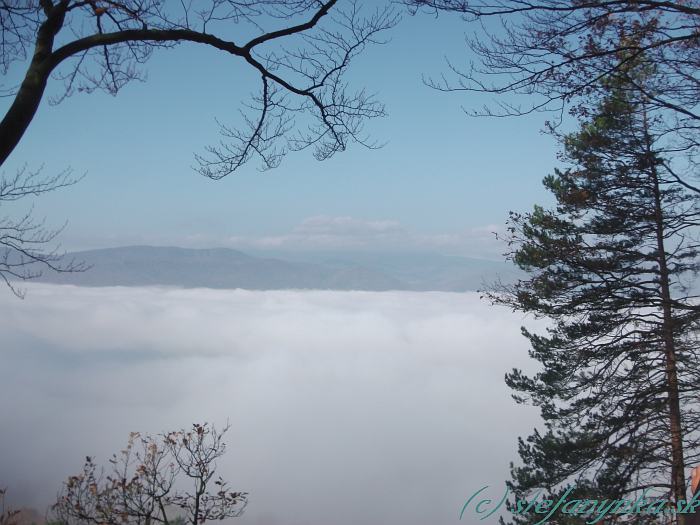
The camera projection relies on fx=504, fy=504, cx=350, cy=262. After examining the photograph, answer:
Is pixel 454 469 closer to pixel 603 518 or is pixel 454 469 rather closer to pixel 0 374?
pixel 603 518

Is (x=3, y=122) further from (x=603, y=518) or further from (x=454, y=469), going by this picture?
(x=454, y=469)

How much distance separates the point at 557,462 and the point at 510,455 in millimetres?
120378

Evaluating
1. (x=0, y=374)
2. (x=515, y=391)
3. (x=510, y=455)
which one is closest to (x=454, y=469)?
(x=510, y=455)

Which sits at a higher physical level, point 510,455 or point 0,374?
point 0,374

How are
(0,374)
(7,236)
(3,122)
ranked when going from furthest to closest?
(0,374) < (7,236) < (3,122)

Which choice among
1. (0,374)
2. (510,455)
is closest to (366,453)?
(510,455)

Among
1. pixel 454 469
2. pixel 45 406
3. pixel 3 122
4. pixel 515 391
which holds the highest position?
pixel 3 122

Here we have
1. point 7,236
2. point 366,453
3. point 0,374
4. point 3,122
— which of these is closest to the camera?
point 3,122

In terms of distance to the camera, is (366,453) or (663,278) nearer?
(663,278)

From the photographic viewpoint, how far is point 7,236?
448cm

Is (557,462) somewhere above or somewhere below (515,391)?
below

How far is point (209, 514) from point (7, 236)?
211 inches

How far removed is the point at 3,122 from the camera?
135 inches

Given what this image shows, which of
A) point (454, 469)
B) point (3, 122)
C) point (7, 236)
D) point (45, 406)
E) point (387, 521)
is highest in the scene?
point (3, 122)
